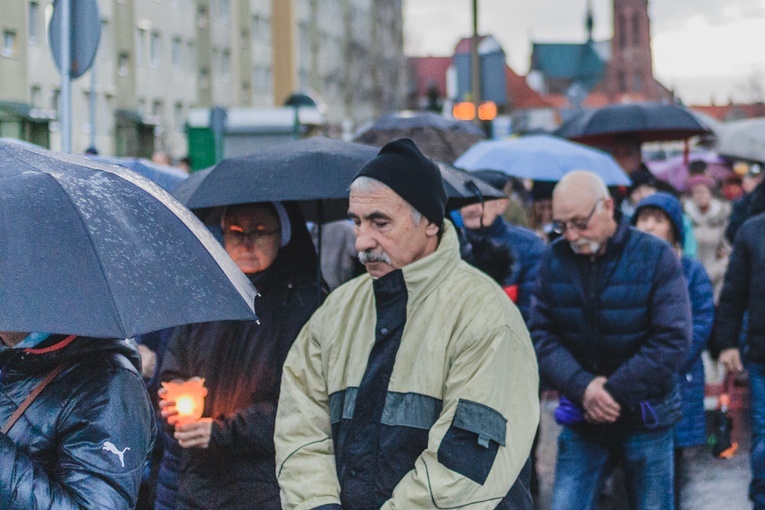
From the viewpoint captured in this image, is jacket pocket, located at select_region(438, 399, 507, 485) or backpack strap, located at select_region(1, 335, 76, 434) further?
jacket pocket, located at select_region(438, 399, 507, 485)

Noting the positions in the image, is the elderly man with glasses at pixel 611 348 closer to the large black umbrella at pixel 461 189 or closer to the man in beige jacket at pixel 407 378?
the large black umbrella at pixel 461 189

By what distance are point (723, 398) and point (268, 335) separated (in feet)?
11.6

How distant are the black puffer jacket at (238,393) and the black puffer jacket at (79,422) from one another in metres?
1.68

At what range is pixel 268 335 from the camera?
5.19 meters

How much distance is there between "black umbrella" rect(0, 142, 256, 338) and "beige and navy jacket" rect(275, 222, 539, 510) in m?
0.56

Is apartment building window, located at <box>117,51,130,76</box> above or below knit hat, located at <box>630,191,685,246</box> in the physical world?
above

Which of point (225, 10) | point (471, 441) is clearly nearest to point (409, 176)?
point (471, 441)

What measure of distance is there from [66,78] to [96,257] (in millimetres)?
4816

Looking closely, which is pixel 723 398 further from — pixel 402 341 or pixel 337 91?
pixel 337 91

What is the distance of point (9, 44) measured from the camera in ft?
33.7

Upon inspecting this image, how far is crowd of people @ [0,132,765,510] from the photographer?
371 cm

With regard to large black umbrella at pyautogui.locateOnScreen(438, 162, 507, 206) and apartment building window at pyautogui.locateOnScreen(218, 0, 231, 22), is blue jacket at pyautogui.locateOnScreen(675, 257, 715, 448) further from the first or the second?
apartment building window at pyautogui.locateOnScreen(218, 0, 231, 22)

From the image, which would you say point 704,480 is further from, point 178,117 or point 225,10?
point 225,10

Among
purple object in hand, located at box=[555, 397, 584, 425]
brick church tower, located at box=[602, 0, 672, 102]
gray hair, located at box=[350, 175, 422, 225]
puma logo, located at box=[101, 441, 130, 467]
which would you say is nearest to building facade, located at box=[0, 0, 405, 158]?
purple object in hand, located at box=[555, 397, 584, 425]
